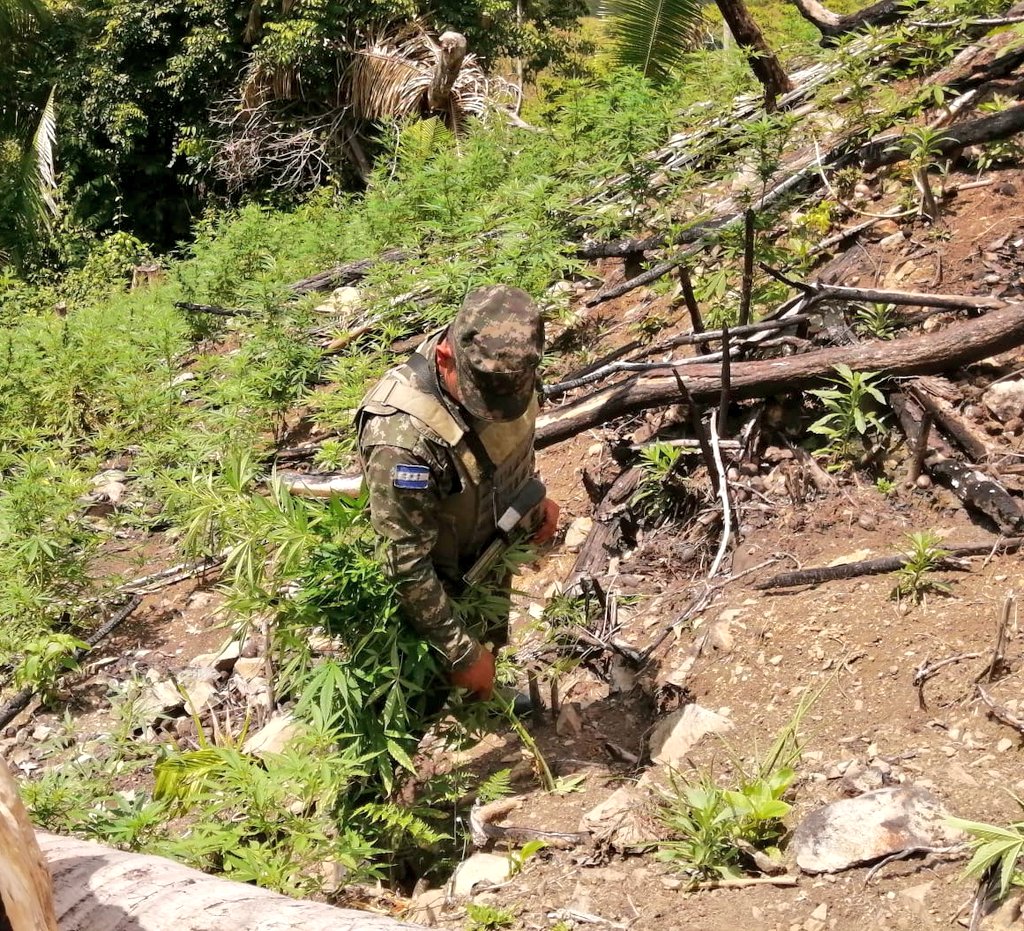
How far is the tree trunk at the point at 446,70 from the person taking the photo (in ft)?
42.4

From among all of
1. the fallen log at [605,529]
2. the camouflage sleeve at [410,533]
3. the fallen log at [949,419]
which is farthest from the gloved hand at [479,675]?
the fallen log at [949,419]

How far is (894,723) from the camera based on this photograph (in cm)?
343

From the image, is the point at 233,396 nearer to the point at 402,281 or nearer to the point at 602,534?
the point at 402,281

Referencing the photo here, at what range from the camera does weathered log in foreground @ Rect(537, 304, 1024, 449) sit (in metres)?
4.58

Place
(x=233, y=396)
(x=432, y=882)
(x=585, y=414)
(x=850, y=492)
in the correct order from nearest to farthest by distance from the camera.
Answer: (x=432, y=882), (x=850, y=492), (x=585, y=414), (x=233, y=396)

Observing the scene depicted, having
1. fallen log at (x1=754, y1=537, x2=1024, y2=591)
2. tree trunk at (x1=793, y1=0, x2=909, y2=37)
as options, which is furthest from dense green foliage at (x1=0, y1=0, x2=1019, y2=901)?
tree trunk at (x1=793, y1=0, x2=909, y2=37)

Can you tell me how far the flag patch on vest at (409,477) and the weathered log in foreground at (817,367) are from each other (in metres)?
1.86

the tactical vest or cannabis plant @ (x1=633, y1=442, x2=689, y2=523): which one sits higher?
the tactical vest

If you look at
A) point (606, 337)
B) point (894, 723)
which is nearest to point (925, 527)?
point (894, 723)

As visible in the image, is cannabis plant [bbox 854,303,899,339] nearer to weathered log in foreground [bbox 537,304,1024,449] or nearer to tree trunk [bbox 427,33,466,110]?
weathered log in foreground [bbox 537,304,1024,449]

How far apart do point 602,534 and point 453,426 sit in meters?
1.86

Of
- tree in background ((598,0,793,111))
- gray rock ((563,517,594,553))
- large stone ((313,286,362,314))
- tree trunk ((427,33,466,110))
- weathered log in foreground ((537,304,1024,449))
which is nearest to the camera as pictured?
weathered log in foreground ((537,304,1024,449))

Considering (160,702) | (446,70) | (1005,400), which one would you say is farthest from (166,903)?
(446,70)

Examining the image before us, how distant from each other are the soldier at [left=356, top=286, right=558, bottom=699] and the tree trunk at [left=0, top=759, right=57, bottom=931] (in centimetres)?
154
